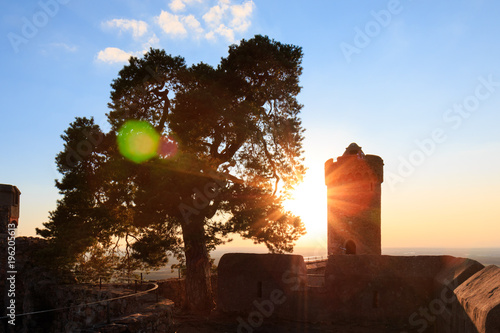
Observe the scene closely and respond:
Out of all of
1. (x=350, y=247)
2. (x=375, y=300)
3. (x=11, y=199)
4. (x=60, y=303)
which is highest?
(x=11, y=199)

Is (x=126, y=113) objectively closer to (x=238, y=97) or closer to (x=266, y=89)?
(x=238, y=97)

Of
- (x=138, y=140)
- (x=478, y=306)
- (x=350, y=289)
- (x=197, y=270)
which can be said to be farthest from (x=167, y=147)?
(x=478, y=306)

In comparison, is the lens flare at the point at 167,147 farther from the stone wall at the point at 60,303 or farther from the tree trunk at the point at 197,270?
the stone wall at the point at 60,303

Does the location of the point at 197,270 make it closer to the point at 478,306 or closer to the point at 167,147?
the point at 167,147

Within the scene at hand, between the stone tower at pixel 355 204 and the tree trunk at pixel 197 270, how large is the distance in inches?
307

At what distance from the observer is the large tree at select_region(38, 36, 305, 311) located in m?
16.7

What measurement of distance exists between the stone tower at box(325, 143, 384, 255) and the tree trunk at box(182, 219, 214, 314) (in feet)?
25.6

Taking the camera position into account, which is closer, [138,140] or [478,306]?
[478,306]

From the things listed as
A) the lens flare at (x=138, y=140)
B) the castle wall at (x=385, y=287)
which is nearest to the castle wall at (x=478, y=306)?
the castle wall at (x=385, y=287)

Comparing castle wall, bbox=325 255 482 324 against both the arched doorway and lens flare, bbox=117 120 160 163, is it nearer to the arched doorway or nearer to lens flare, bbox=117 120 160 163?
the arched doorway

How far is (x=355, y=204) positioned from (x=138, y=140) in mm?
12263

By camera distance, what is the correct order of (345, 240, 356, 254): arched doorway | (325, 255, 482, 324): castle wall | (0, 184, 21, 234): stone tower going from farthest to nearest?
(0, 184, 21, 234): stone tower < (345, 240, 356, 254): arched doorway < (325, 255, 482, 324): castle wall

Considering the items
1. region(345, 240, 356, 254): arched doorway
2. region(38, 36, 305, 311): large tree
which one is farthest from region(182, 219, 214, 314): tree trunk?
region(345, 240, 356, 254): arched doorway

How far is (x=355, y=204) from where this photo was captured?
856 inches
